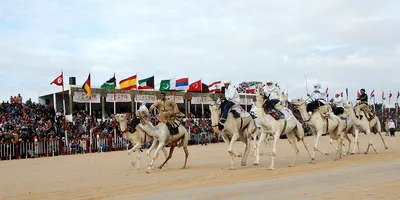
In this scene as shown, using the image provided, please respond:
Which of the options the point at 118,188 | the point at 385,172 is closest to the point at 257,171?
the point at 385,172

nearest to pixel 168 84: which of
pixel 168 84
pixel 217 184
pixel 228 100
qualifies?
pixel 168 84

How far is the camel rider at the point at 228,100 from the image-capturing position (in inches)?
699

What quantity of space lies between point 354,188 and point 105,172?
398 inches

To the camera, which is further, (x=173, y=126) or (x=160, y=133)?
(x=173, y=126)

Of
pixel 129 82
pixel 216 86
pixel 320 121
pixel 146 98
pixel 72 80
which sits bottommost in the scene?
pixel 320 121

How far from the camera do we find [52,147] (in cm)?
3078

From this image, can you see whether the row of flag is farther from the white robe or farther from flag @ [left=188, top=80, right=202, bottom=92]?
the white robe

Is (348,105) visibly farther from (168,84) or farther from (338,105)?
(168,84)

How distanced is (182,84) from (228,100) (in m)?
23.6

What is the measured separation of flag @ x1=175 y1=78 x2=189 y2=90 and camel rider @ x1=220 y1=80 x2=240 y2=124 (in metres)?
23.1

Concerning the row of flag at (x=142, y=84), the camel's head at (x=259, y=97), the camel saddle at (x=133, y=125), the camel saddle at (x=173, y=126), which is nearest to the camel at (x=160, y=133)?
the camel saddle at (x=173, y=126)

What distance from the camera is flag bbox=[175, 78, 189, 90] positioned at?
41.4m

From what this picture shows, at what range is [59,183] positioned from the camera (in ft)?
48.9

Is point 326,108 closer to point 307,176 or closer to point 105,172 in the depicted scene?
point 307,176
